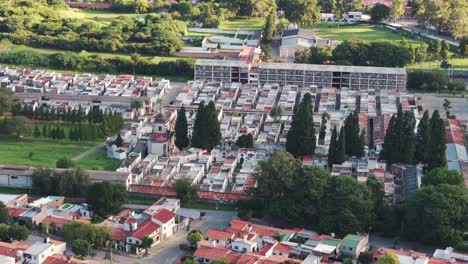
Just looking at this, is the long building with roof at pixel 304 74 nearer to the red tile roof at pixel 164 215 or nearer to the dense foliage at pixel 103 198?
the dense foliage at pixel 103 198

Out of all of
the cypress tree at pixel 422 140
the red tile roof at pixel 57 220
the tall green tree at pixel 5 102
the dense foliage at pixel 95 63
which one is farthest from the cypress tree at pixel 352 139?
the tall green tree at pixel 5 102

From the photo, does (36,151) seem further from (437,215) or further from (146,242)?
(437,215)

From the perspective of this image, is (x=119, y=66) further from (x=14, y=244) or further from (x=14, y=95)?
(x=14, y=244)

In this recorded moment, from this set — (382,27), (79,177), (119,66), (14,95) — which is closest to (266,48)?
(119,66)

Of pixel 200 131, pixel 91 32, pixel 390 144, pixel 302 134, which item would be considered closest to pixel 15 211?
pixel 200 131

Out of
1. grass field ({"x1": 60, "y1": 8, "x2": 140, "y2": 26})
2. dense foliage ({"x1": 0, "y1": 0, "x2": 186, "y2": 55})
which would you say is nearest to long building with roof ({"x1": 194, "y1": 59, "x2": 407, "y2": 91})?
dense foliage ({"x1": 0, "y1": 0, "x2": 186, "y2": 55})
